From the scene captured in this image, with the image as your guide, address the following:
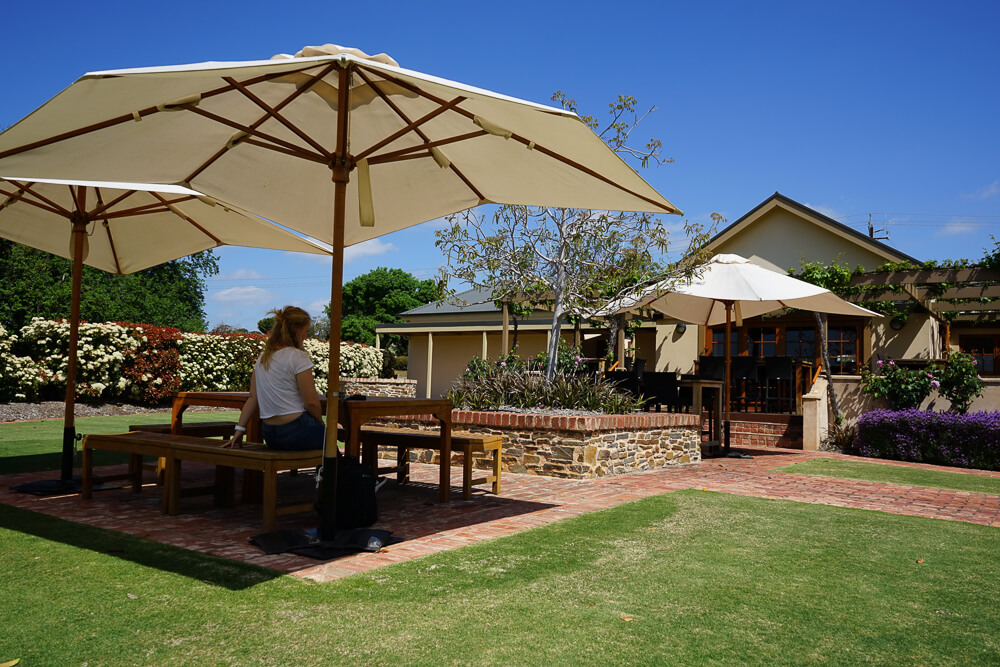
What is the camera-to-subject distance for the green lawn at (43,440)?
322 inches

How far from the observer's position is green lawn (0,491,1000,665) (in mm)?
3023

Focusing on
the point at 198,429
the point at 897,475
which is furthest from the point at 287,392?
the point at 897,475

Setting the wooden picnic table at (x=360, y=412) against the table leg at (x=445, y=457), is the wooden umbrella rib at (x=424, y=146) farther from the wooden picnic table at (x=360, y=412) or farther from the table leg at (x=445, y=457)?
the table leg at (x=445, y=457)

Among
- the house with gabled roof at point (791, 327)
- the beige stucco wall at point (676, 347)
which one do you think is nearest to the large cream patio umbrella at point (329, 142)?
the house with gabled roof at point (791, 327)

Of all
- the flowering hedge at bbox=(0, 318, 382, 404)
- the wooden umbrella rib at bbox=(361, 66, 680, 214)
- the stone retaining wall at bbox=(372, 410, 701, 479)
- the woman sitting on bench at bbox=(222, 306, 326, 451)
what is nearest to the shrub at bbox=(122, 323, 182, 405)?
the flowering hedge at bbox=(0, 318, 382, 404)

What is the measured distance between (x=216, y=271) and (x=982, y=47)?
42584 mm

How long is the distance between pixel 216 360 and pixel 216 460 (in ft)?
47.1

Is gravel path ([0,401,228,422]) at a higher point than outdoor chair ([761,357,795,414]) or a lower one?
lower

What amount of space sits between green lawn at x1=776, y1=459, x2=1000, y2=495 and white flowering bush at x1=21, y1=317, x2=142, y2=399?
13.9m

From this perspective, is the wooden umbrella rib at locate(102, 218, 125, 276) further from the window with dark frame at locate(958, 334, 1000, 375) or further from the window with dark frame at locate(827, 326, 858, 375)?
the window with dark frame at locate(958, 334, 1000, 375)

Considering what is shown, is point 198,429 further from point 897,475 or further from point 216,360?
→ point 216,360

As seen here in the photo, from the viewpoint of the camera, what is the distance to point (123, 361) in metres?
16.3

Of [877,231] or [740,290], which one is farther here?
[877,231]

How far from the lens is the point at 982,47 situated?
20984mm
